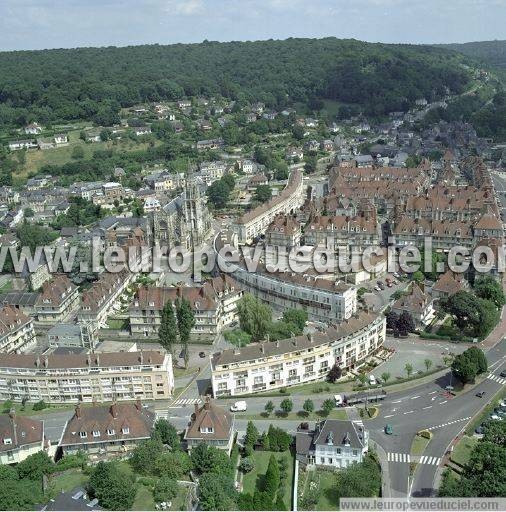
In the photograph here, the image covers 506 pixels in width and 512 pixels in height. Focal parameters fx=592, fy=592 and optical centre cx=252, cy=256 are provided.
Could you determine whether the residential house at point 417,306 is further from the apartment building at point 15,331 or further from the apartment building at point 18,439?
the apartment building at point 15,331

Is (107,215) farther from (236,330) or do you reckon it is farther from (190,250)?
(236,330)

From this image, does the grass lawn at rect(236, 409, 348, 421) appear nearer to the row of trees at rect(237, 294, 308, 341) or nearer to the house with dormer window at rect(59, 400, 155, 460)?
the house with dormer window at rect(59, 400, 155, 460)

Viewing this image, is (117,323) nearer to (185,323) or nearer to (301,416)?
(185,323)

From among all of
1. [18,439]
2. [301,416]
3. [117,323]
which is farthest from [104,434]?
[117,323]

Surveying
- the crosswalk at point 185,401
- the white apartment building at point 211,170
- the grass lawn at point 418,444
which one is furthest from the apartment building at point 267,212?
the grass lawn at point 418,444

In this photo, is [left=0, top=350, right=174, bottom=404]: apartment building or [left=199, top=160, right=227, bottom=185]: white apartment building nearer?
[left=0, top=350, right=174, bottom=404]: apartment building

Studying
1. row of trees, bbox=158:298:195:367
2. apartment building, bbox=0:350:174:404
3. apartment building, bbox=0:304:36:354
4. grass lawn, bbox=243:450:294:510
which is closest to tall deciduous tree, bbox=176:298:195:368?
row of trees, bbox=158:298:195:367
